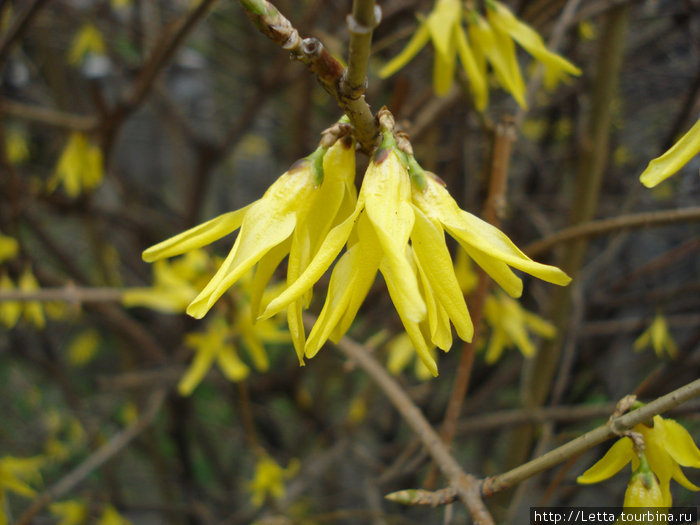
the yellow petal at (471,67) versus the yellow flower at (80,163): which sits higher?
the yellow flower at (80,163)

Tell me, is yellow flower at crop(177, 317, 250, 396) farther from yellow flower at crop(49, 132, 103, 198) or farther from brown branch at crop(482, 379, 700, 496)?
brown branch at crop(482, 379, 700, 496)

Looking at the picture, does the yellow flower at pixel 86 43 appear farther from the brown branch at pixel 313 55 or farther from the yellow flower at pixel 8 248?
the brown branch at pixel 313 55

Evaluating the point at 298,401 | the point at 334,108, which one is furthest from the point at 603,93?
the point at 298,401

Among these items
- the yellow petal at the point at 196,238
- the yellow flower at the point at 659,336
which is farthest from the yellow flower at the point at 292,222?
the yellow flower at the point at 659,336

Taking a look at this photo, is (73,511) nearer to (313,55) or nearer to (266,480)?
(266,480)

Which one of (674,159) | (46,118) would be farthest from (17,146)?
(674,159)

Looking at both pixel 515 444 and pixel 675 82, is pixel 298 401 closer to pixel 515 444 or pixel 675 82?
pixel 515 444
